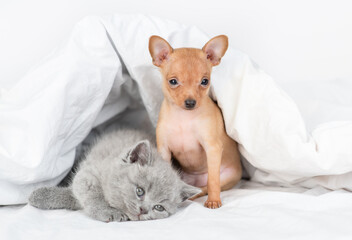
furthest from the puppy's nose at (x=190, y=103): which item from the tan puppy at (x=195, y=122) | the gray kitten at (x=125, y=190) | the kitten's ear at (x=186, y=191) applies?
the kitten's ear at (x=186, y=191)

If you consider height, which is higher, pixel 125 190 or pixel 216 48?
pixel 216 48

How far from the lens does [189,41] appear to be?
1903 millimetres

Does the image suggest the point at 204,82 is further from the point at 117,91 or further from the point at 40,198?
the point at 40,198

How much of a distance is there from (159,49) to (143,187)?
0.60 m

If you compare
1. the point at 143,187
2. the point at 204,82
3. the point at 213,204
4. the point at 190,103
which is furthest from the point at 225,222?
the point at 204,82

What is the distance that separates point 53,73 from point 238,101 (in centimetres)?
82

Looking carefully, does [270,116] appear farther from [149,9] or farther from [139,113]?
[149,9]

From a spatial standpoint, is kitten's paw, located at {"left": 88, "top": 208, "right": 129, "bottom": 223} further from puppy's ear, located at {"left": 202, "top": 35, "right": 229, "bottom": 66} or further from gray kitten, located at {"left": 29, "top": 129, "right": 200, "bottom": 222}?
puppy's ear, located at {"left": 202, "top": 35, "right": 229, "bottom": 66}

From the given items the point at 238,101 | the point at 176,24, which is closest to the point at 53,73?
the point at 176,24

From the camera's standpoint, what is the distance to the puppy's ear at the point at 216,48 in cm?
166

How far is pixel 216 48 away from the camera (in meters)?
1.70

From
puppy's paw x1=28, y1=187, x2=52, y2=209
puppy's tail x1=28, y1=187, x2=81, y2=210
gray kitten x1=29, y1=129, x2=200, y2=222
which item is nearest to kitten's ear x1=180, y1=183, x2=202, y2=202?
gray kitten x1=29, y1=129, x2=200, y2=222

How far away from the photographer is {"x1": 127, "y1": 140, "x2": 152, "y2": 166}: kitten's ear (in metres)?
1.53

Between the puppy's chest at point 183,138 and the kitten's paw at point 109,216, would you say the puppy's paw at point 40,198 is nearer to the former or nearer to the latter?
the kitten's paw at point 109,216
